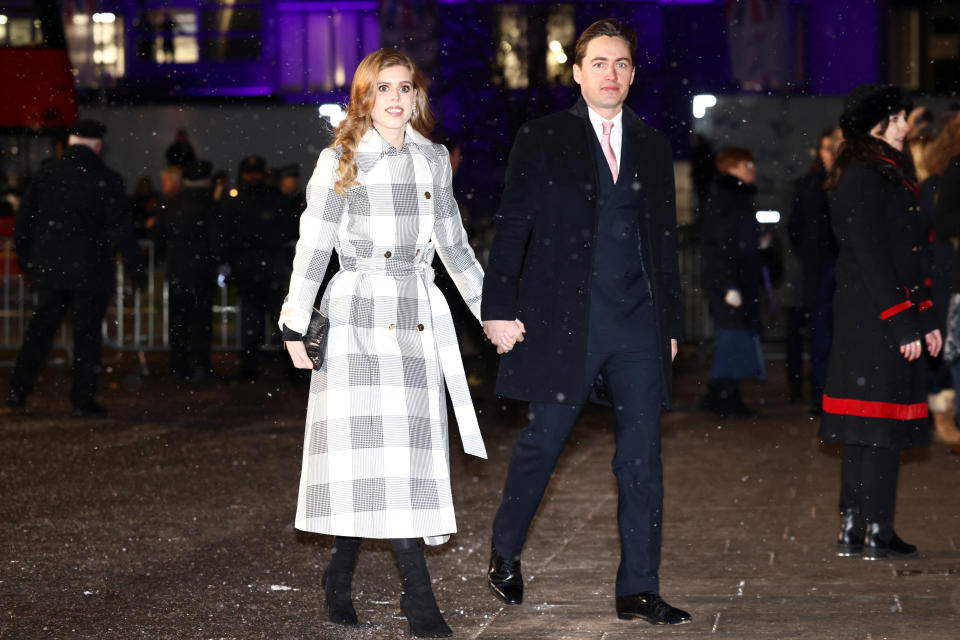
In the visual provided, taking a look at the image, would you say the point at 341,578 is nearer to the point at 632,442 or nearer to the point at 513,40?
the point at 632,442

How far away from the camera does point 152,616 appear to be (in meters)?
5.30

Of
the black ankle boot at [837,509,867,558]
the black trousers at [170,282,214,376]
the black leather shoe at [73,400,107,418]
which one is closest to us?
the black ankle boot at [837,509,867,558]

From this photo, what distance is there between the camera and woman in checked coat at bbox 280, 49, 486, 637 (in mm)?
5113

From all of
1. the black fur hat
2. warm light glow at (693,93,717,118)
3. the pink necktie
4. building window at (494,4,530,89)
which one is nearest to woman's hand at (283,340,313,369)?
the pink necktie

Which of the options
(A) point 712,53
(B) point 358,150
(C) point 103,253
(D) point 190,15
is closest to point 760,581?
(B) point 358,150

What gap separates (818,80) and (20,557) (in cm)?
2811

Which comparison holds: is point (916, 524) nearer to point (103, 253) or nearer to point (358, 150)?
Answer: point (358, 150)

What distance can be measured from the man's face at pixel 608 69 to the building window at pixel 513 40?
56.5ft

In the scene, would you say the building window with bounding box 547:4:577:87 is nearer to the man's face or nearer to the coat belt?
the man's face

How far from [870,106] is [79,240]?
657 centimetres

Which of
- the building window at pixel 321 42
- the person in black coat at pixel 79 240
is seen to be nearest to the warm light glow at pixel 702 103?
the building window at pixel 321 42

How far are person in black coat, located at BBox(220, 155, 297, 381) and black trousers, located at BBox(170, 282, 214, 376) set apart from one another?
1.13ft

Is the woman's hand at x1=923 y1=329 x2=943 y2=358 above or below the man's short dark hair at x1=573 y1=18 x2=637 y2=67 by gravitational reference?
below

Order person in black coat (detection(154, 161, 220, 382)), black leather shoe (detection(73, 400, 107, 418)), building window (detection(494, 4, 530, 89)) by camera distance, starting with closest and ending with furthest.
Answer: black leather shoe (detection(73, 400, 107, 418)), person in black coat (detection(154, 161, 220, 382)), building window (detection(494, 4, 530, 89))
